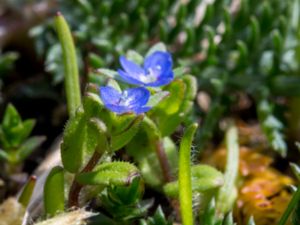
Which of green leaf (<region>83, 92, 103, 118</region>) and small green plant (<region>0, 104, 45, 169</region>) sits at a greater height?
green leaf (<region>83, 92, 103, 118</region>)

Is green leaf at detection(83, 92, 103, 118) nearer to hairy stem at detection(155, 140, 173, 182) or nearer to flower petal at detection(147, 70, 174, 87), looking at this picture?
flower petal at detection(147, 70, 174, 87)

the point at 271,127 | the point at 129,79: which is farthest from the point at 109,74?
the point at 271,127

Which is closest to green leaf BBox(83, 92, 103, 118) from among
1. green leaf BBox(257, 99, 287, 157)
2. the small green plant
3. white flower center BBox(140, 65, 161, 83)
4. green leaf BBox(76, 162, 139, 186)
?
green leaf BBox(76, 162, 139, 186)

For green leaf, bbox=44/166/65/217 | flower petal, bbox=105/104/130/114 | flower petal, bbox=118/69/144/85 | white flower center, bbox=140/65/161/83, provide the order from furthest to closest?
white flower center, bbox=140/65/161/83 → flower petal, bbox=118/69/144/85 → green leaf, bbox=44/166/65/217 → flower petal, bbox=105/104/130/114

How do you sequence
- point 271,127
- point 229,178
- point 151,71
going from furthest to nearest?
1. point 271,127
2. point 229,178
3. point 151,71

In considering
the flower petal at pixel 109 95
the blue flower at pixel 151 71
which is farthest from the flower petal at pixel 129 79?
the flower petal at pixel 109 95

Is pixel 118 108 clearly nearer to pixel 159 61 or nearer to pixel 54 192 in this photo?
pixel 54 192
